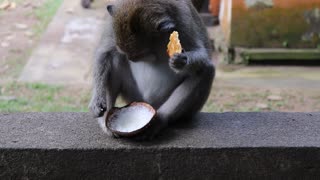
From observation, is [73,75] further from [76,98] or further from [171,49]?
[171,49]

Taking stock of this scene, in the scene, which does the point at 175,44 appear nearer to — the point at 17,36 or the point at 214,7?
the point at 214,7

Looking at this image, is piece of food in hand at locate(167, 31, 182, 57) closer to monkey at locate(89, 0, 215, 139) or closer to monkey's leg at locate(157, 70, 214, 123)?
monkey at locate(89, 0, 215, 139)

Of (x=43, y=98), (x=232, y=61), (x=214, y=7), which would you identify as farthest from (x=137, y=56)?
(x=214, y=7)

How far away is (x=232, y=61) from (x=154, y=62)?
432 centimetres

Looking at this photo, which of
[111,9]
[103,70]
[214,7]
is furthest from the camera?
[214,7]

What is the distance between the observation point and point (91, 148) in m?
3.65

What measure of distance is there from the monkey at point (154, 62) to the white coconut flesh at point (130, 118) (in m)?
0.08

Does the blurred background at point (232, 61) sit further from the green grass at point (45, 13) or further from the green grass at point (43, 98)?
the green grass at point (45, 13)

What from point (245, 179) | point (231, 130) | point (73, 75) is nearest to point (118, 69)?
point (231, 130)

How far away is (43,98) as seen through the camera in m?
7.10

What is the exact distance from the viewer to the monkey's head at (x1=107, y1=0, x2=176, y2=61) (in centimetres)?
358

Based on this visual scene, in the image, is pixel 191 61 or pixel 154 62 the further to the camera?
pixel 154 62

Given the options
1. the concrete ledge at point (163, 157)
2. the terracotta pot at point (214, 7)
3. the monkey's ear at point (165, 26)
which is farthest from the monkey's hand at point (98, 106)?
the terracotta pot at point (214, 7)

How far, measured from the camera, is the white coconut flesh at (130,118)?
12.6ft
